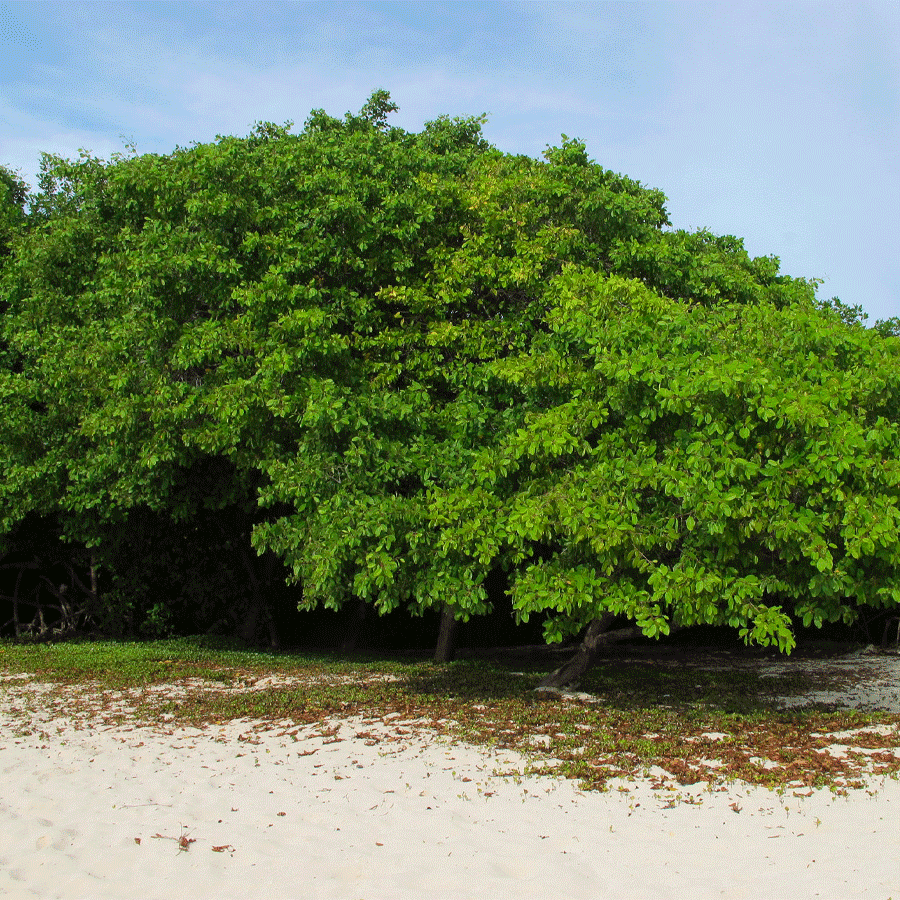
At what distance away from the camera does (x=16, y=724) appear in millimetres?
9594

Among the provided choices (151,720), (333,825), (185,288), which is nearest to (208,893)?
(333,825)

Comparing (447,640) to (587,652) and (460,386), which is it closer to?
(587,652)

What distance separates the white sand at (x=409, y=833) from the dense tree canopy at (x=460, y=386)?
1942 millimetres

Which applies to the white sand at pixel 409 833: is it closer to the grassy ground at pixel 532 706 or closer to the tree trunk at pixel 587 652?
the grassy ground at pixel 532 706

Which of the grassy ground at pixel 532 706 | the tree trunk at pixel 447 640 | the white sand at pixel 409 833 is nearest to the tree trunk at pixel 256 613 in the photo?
the grassy ground at pixel 532 706

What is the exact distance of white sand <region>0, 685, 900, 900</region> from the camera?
16.3 ft

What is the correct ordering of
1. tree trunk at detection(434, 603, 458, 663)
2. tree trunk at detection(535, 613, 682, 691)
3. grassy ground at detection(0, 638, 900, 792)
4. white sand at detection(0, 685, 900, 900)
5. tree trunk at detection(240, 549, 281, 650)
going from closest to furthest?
white sand at detection(0, 685, 900, 900)
grassy ground at detection(0, 638, 900, 792)
tree trunk at detection(535, 613, 682, 691)
tree trunk at detection(434, 603, 458, 663)
tree trunk at detection(240, 549, 281, 650)

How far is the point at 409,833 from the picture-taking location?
19.0 feet

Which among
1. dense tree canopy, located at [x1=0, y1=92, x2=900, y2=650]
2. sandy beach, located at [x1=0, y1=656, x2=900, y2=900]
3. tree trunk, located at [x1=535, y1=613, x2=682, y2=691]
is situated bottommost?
sandy beach, located at [x1=0, y1=656, x2=900, y2=900]

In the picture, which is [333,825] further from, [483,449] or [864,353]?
[864,353]

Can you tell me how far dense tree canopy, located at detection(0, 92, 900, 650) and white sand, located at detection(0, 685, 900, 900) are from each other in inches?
76.5

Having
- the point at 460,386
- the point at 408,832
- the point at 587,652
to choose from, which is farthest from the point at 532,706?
the point at 408,832

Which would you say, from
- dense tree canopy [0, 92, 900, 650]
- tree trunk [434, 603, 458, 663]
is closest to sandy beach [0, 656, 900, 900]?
dense tree canopy [0, 92, 900, 650]

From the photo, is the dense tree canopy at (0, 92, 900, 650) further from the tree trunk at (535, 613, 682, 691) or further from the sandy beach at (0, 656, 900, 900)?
the sandy beach at (0, 656, 900, 900)
